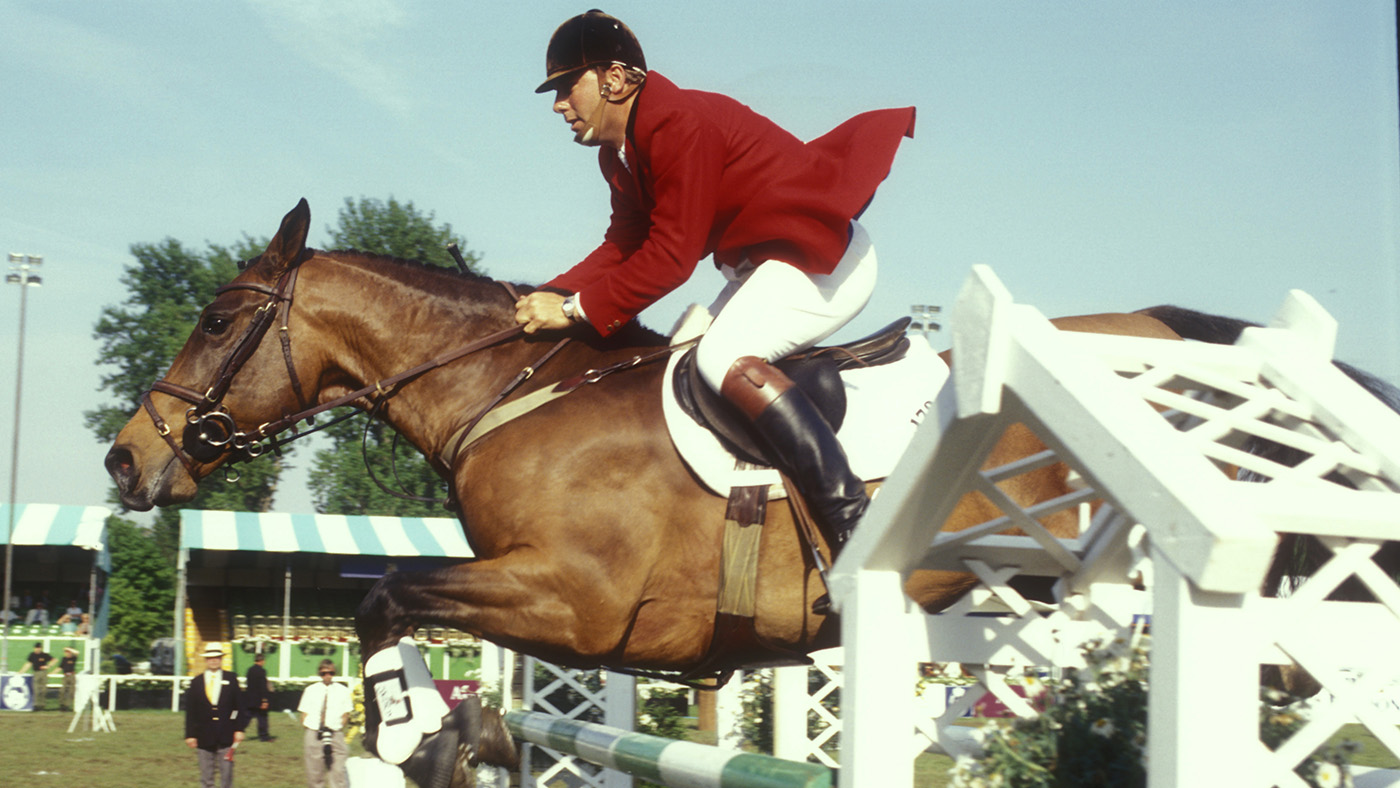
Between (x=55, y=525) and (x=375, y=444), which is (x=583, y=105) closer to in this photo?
(x=55, y=525)

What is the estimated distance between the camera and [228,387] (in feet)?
13.5

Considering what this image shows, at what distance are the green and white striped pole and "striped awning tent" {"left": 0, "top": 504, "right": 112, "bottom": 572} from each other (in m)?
22.8

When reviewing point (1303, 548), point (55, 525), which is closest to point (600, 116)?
point (1303, 548)

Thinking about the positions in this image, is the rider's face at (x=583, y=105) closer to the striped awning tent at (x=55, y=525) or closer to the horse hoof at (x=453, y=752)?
the horse hoof at (x=453, y=752)

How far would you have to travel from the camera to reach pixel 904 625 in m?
2.18

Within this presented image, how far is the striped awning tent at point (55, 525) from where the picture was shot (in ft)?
82.4

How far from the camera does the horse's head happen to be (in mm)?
4062

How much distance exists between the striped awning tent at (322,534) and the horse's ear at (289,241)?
829 inches

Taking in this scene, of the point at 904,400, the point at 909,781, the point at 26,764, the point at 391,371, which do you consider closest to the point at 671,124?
the point at 904,400

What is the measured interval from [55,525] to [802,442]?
27467 millimetres

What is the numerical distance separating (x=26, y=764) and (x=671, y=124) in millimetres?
12914

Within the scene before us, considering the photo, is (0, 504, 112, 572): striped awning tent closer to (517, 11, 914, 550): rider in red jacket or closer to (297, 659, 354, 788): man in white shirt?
(297, 659, 354, 788): man in white shirt

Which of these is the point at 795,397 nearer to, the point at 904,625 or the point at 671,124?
the point at 671,124

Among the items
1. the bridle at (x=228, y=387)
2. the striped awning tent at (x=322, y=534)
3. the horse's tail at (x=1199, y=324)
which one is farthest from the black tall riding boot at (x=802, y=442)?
the striped awning tent at (x=322, y=534)
